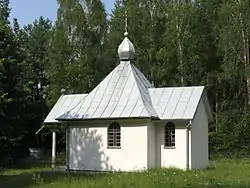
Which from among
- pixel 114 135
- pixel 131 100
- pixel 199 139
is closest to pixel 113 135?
pixel 114 135

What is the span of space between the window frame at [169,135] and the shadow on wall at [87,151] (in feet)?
9.25

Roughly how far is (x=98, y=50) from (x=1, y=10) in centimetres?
803

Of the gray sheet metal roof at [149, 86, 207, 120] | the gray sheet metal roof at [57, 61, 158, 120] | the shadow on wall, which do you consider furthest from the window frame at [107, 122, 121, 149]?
the gray sheet metal roof at [149, 86, 207, 120]

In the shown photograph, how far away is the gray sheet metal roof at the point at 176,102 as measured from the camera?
2395 centimetres

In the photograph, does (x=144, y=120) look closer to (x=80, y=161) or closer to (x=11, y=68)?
(x=80, y=161)

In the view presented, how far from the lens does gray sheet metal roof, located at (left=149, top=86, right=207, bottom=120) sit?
2395 centimetres

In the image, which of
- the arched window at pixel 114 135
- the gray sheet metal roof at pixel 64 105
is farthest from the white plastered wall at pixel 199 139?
the gray sheet metal roof at pixel 64 105

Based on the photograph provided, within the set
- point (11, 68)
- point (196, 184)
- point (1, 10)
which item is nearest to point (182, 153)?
point (196, 184)

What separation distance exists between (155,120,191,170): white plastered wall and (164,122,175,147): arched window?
21cm

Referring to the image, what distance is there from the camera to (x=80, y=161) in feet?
82.3

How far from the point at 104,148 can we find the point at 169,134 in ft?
10.1

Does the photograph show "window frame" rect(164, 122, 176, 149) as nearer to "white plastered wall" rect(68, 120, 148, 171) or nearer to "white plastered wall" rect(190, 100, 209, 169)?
"white plastered wall" rect(190, 100, 209, 169)

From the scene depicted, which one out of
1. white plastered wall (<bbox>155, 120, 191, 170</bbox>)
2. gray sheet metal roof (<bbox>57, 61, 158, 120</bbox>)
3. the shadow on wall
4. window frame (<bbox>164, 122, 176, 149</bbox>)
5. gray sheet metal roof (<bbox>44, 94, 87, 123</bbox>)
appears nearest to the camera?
white plastered wall (<bbox>155, 120, 191, 170</bbox>)

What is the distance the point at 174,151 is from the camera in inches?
946
